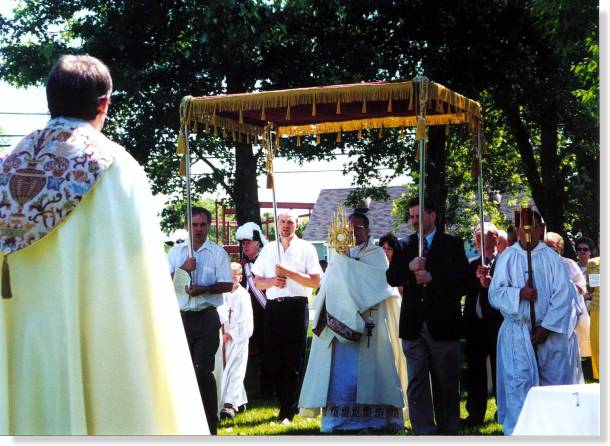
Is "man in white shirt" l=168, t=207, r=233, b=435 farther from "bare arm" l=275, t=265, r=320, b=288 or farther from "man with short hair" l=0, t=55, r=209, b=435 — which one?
"man with short hair" l=0, t=55, r=209, b=435

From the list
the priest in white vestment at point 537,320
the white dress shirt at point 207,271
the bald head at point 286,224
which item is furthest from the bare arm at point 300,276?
the priest in white vestment at point 537,320

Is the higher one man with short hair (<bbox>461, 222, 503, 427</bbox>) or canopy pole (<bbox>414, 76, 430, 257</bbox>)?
canopy pole (<bbox>414, 76, 430, 257</bbox>)

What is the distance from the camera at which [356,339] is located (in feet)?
24.4

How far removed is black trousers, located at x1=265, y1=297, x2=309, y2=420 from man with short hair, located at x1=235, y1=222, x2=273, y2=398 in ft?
1.99

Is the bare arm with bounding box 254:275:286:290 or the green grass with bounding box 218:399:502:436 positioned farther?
the bare arm with bounding box 254:275:286:290

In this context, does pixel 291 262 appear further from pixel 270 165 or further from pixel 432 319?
pixel 432 319

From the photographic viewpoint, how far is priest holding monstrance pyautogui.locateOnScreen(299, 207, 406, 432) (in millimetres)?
7438

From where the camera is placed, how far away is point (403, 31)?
660cm

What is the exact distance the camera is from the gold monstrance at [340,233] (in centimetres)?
738

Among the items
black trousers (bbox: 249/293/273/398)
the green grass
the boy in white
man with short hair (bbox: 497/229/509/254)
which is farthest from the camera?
black trousers (bbox: 249/293/273/398)

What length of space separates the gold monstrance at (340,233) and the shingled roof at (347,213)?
60 mm

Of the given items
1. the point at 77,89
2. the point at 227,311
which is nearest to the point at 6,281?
the point at 77,89

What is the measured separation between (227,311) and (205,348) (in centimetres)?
218

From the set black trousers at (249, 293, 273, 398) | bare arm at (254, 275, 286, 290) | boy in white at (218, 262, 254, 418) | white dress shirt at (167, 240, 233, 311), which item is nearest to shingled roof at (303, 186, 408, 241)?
bare arm at (254, 275, 286, 290)
